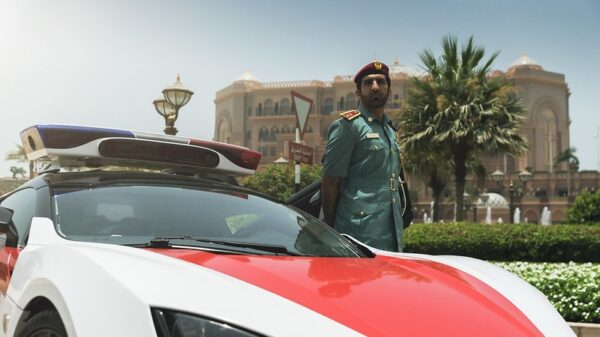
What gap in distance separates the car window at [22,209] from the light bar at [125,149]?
0.75 feet

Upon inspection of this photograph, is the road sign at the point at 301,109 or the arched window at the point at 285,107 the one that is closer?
the road sign at the point at 301,109

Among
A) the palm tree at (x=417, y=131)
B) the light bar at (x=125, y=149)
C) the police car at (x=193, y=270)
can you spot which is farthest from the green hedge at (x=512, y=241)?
the palm tree at (x=417, y=131)

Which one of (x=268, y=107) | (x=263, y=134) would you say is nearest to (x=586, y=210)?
(x=263, y=134)

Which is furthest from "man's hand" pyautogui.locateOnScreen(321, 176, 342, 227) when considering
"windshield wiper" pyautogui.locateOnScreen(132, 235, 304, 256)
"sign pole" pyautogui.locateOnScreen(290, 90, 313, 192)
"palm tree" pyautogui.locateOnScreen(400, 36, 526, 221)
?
"palm tree" pyautogui.locateOnScreen(400, 36, 526, 221)

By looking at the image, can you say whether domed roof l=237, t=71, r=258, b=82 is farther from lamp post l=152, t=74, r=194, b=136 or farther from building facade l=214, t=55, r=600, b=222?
lamp post l=152, t=74, r=194, b=136

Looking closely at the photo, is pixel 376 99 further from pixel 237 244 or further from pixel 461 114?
pixel 461 114

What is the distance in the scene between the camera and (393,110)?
73.6 metres

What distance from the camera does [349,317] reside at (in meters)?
1.55

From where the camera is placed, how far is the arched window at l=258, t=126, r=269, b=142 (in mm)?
88250

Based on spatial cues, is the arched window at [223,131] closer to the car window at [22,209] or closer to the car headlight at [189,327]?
the car window at [22,209]

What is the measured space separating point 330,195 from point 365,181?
23cm

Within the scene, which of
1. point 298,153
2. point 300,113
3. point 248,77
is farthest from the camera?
point 248,77

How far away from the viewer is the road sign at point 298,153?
8.01 m

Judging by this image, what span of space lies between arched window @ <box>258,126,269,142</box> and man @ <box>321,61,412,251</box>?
278ft
